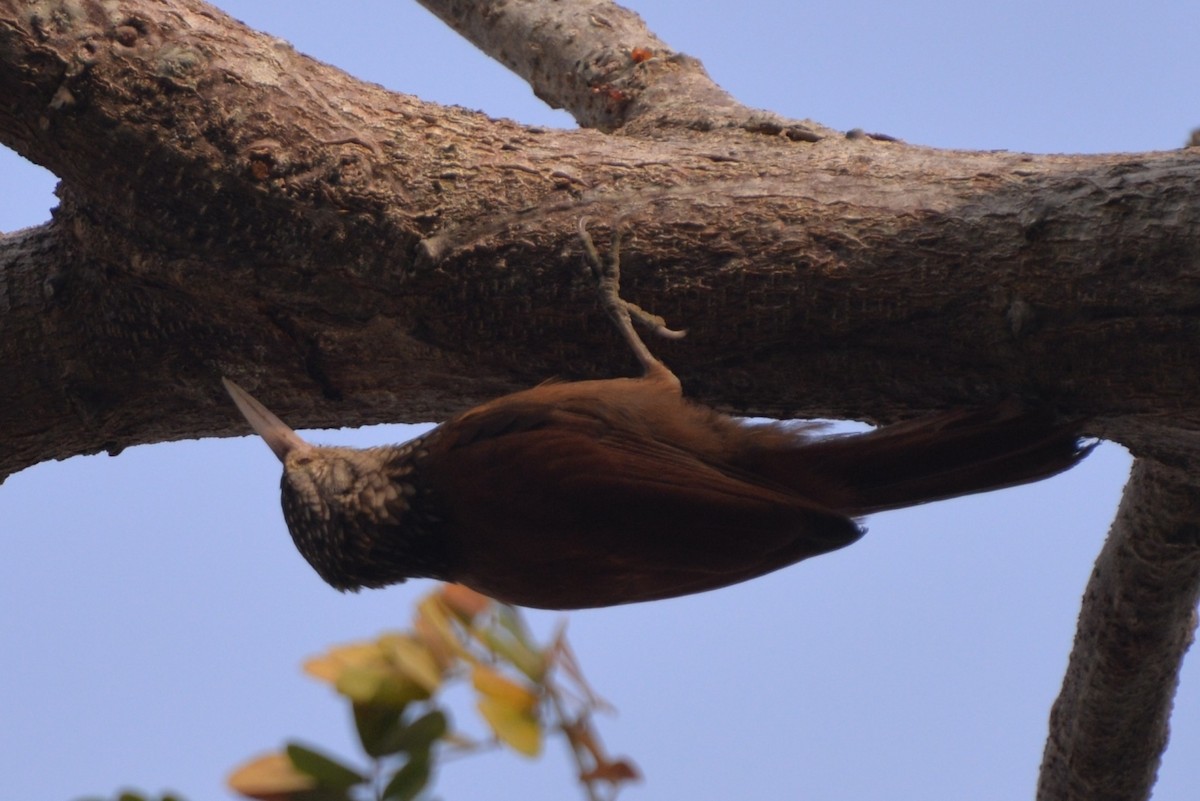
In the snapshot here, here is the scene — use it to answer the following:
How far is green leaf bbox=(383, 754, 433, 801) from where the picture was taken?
1171mm

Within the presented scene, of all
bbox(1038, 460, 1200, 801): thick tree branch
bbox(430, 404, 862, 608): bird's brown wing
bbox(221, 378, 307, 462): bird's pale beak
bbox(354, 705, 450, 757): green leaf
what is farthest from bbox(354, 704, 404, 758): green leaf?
bbox(1038, 460, 1200, 801): thick tree branch

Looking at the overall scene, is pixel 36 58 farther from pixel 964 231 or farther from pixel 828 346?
pixel 964 231

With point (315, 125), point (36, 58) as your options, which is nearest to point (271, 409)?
point (315, 125)

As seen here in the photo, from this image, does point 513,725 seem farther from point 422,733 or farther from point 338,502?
point 338,502

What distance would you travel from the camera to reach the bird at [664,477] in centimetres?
A: 208

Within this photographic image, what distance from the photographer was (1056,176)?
6.45 ft

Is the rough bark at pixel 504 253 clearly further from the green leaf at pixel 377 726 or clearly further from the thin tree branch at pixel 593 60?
the green leaf at pixel 377 726

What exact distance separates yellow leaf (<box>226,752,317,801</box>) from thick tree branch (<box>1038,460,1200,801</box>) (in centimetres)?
200

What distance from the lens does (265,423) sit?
8.14ft

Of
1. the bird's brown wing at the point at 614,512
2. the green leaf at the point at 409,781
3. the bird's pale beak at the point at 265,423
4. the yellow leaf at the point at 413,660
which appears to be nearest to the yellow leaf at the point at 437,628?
the yellow leaf at the point at 413,660

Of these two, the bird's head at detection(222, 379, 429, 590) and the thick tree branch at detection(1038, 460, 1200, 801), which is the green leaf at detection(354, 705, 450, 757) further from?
the thick tree branch at detection(1038, 460, 1200, 801)

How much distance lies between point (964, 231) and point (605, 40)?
183 centimetres

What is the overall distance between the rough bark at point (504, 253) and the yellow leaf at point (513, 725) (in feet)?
3.29

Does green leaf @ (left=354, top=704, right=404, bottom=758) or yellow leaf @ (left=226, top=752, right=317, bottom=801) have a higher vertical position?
green leaf @ (left=354, top=704, right=404, bottom=758)
